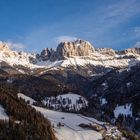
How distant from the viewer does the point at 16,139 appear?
145000mm

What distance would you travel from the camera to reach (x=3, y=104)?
608 ft

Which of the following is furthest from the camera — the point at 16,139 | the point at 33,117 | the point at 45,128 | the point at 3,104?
the point at 3,104

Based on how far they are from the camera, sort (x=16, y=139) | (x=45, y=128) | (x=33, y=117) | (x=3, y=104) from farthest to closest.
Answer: (x=3, y=104) → (x=33, y=117) → (x=45, y=128) → (x=16, y=139)

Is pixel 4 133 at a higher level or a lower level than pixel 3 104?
lower

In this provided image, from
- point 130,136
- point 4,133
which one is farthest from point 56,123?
point 4,133

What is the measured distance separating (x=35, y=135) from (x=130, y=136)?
5785cm

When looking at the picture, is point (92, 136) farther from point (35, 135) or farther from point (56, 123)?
point (35, 135)

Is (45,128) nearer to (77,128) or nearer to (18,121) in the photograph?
(18,121)

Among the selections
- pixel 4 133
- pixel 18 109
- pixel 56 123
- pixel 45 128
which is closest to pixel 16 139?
pixel 4 133

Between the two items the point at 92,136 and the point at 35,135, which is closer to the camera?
the point at 35,135

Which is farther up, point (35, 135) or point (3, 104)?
point (3, 104)

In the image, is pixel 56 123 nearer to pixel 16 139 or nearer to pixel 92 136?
pixel 92 136

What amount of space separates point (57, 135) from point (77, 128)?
2658 centimetres

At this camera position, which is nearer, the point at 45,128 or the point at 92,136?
the point at 45,128
